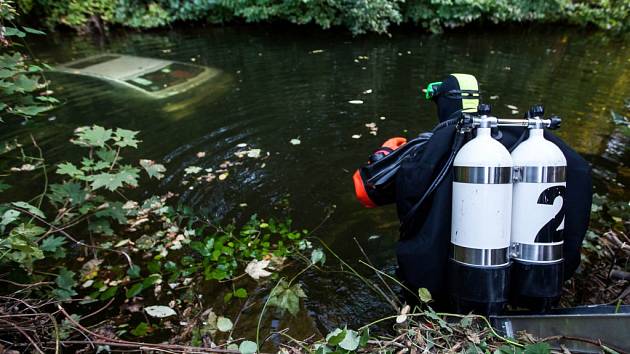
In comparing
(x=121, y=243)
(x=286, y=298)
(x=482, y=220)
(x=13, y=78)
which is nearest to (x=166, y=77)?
(x=121, y=243)

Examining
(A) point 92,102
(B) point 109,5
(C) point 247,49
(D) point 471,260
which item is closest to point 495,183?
(D) point 471,260

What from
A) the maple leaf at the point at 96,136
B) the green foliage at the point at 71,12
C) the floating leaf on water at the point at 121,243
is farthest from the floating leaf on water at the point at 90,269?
the green foliage at the point at 71,12

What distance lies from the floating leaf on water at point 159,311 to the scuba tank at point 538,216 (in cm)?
188

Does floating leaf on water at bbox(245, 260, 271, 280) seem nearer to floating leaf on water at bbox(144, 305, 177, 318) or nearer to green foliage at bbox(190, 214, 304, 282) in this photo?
green foliage at bbox(190, 214, 304, 282)

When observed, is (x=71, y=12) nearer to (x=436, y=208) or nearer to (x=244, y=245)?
(x=244, y=245)

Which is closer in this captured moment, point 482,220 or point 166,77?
point 482,220

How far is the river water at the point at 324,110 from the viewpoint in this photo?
11.6 feet

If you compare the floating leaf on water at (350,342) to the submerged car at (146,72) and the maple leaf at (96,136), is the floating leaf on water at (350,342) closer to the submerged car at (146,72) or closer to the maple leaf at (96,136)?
the maple leaf at (96,136)

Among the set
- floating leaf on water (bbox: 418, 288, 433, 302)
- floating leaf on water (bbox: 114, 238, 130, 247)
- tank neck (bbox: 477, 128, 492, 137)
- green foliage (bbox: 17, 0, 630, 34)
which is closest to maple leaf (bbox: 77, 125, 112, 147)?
floating leaf on water (bbox: 114, 238, 130, 247)

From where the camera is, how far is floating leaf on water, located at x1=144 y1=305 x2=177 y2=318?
97.2 inches

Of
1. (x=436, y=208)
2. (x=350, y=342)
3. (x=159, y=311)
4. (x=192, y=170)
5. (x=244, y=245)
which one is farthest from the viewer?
(x=192, y=170)

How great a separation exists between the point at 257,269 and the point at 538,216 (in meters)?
1.80

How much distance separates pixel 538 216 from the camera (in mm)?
1582

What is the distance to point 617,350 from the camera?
146 cm
